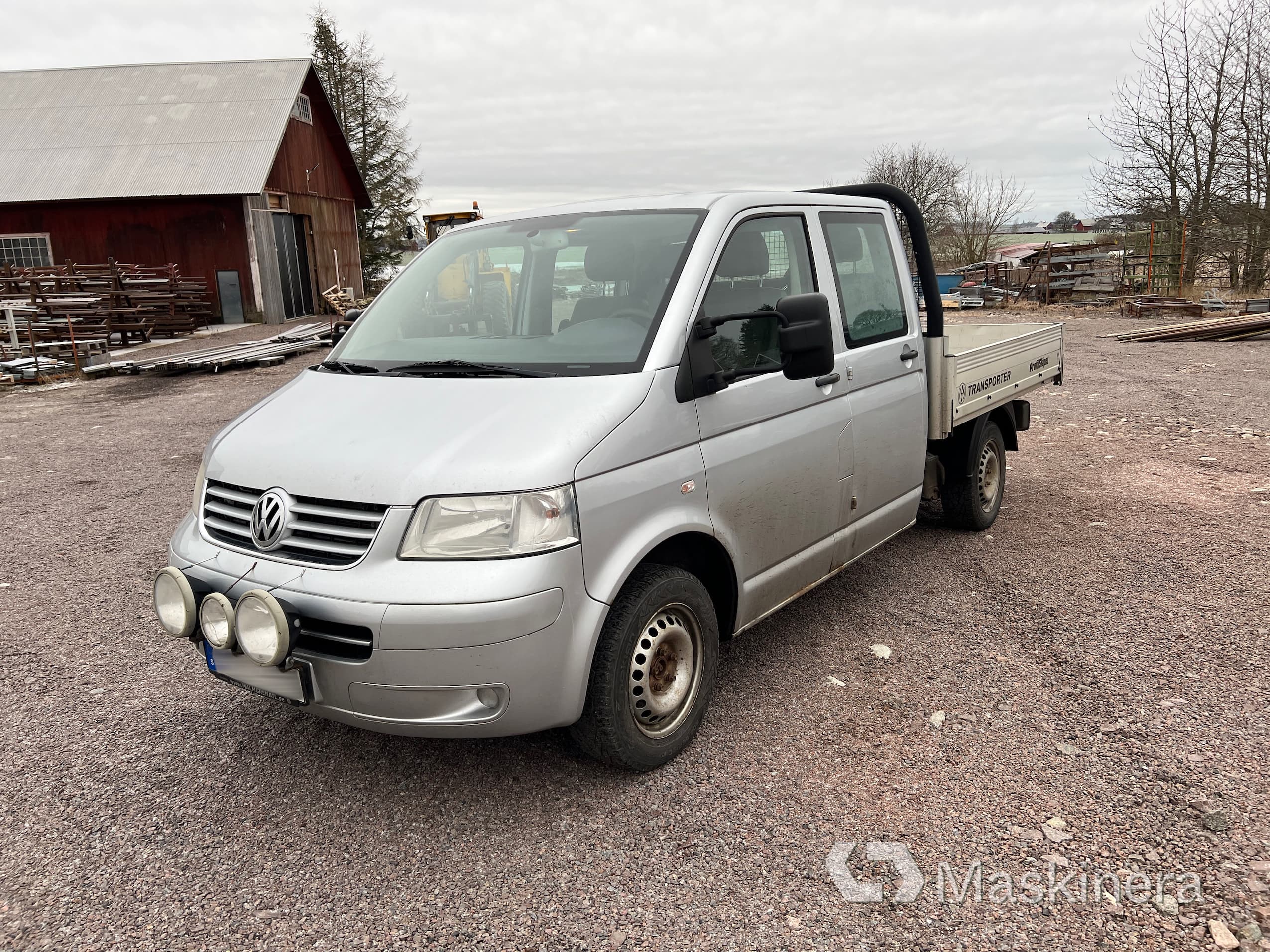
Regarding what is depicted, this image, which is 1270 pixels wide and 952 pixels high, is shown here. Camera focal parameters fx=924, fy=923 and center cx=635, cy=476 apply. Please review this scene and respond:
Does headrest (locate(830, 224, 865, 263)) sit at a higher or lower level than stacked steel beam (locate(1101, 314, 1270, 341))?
higher

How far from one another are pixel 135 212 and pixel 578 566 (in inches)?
989

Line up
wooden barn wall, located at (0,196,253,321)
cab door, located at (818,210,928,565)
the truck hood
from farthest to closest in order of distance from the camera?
wooden barn wall, located at (0,196,253,321) → cab door, located at (818,210,928,565) → the truck hood

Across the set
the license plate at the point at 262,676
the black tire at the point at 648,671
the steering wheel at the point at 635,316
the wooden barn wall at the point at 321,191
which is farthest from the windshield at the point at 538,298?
the wooden barn wall at the point at 321,191

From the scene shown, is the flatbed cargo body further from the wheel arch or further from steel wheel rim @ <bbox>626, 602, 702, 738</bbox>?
steel wheel rim @ <bbox>626, 602, 702, 738</bbox>

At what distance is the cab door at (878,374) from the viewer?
4336 millimetres

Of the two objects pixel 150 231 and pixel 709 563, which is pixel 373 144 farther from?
pixel 709 563

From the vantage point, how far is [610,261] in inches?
145

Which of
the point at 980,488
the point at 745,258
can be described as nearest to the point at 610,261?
the point at 745,258

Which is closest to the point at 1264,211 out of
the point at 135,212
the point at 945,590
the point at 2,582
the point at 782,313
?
the point at 945,590

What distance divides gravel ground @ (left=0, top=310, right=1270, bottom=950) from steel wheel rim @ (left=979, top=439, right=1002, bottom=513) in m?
0.52

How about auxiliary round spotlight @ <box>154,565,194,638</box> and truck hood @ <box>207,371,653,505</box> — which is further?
auxiliary round spotlight @ <box>154,565,194,638</box>

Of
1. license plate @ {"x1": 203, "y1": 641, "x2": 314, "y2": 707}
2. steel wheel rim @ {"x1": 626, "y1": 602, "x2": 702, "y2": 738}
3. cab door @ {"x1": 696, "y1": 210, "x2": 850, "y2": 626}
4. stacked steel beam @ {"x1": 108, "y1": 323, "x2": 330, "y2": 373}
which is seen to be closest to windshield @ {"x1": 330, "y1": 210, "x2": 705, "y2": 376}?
cab door @ {"x1": 696, "y1": 210, "x2": 850, "y2": 626}

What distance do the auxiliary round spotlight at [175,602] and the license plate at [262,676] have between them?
0.10 meters

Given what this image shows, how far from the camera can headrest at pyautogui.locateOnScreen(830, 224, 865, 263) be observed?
4.40 meters
